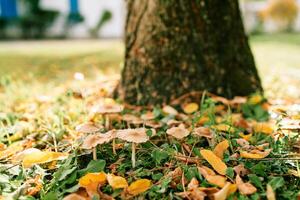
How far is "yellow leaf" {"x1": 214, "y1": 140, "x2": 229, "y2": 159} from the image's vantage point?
1452mm

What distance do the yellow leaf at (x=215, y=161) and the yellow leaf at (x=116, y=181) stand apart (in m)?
0.26

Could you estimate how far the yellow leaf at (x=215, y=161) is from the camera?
1353mm

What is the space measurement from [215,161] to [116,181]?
1.02 feet

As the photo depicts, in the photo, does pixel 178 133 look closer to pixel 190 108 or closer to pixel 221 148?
pixel 221 148

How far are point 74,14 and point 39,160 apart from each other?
46.3 feet

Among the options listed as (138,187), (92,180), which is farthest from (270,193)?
(92,180)

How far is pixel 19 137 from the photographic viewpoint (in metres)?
1.83

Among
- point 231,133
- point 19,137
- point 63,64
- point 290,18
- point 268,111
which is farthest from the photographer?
point 290,18

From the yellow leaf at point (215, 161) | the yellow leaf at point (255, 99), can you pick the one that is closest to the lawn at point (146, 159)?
the yellow leaf at point (215, 161)

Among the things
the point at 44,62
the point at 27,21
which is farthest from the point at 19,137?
the point at 27,21

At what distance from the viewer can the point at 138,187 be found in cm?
128

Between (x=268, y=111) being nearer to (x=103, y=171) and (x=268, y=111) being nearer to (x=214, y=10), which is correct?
(x=214, y=10)

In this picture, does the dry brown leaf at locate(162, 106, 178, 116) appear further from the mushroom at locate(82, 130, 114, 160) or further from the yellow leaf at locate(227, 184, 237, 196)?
the yellow leaf at locate(227, 184, 237, 196)

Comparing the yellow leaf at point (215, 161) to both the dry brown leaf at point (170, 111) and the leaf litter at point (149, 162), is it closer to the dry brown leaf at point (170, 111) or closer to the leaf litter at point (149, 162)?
the leaf litter at point (149, 162)
